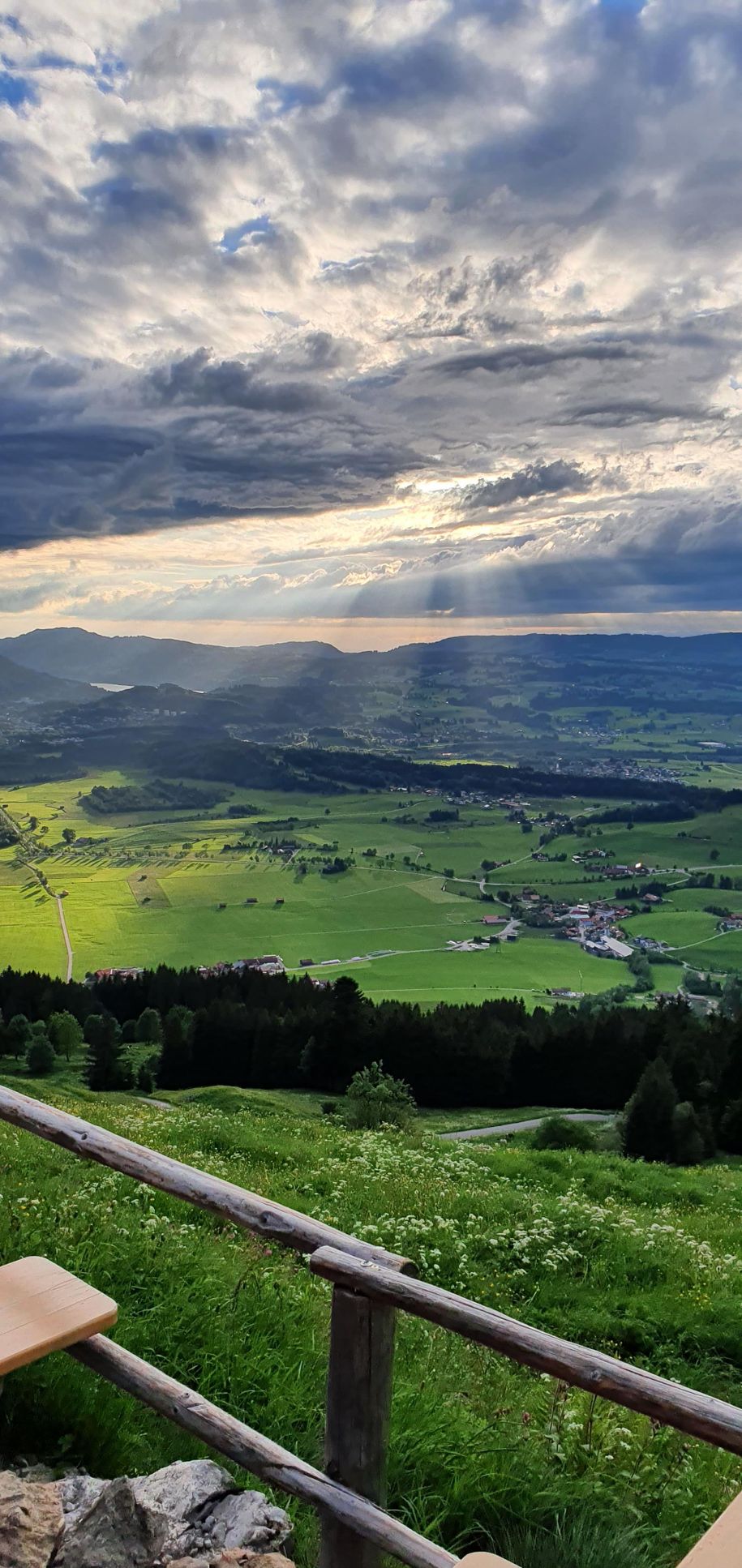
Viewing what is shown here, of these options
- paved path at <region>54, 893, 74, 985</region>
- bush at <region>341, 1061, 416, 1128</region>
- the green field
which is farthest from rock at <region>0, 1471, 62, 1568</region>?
paved path at <region>54, 893, 74, 985</region>

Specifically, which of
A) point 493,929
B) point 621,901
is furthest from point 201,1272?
point 621,901

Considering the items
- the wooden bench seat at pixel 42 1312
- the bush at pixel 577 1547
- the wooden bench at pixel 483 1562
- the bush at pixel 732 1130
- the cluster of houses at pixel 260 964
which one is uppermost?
the wooden bench seat at pixel 42 1312

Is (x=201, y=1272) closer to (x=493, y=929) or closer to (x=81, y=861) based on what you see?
(x=493, y=929)

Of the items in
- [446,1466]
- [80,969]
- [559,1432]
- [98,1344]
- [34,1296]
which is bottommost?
[80,969]

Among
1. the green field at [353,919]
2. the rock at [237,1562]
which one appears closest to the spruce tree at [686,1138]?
the rock at [237,1562]

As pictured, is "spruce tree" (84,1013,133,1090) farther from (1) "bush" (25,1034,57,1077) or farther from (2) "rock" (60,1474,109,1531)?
(2) "rock" (60,1474,109,1531)

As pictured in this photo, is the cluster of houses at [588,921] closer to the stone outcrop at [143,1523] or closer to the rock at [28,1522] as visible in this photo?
the stone outcrop at [143,1523]
